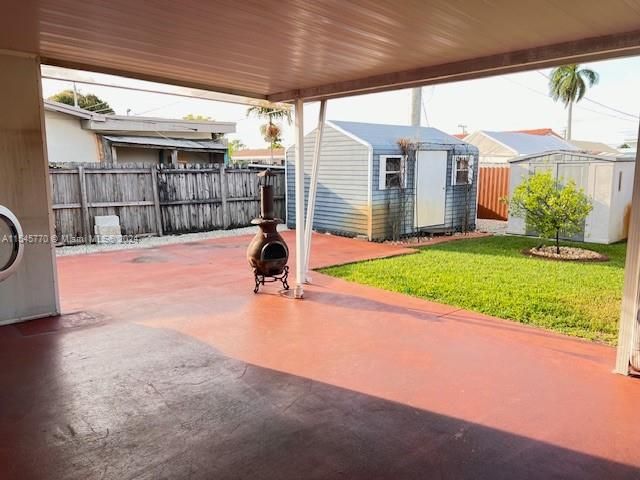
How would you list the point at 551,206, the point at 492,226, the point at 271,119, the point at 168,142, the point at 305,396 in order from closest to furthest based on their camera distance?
the point at 305,396 < the point at 551,206 < the point at 492,226 < the point at 168,142 < the point at 271,119

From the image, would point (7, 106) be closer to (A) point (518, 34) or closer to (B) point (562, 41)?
(A) point (518, 34)

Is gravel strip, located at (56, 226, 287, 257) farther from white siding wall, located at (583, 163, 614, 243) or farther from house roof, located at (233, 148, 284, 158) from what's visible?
house roof, located at (233, 148, 284, 158)

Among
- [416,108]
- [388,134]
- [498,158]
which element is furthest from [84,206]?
[498,158]

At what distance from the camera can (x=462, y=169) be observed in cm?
1166

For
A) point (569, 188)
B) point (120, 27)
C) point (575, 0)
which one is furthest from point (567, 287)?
point (120, 27)

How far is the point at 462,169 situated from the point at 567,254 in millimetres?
4084

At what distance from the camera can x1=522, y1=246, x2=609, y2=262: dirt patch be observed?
309 inches

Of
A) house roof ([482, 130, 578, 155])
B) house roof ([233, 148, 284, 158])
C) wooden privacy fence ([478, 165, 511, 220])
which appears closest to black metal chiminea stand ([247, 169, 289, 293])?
wooden privacy fence ([478, 165, 511, 220])

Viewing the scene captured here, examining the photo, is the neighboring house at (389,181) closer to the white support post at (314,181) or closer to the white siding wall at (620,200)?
the white siding wall at (620,200)

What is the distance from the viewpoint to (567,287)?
5.95 m

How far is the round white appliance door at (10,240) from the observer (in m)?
3.94

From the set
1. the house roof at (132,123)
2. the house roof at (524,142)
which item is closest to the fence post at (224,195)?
the house roof at (132,123)

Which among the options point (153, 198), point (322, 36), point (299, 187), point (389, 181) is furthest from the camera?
point (153, 198)

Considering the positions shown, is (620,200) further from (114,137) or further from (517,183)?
(114,137)
